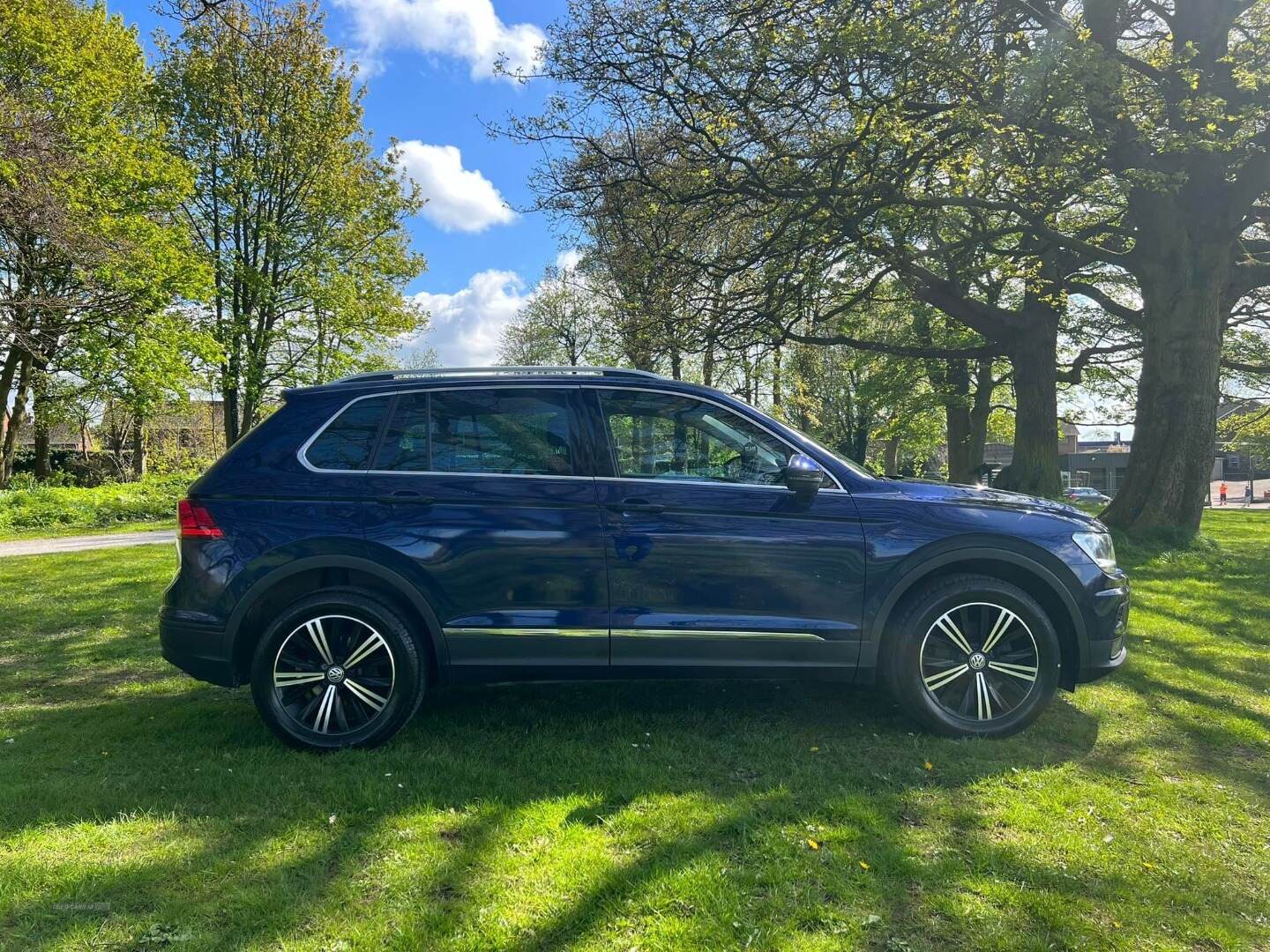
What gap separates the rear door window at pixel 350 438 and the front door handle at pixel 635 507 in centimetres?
131

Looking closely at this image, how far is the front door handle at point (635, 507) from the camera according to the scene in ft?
12.7

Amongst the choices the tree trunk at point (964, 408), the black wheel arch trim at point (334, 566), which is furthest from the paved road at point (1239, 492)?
the black wheel arch trim at point (334, 566)

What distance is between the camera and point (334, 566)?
3.84 m

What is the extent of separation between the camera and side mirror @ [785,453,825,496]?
383 cm

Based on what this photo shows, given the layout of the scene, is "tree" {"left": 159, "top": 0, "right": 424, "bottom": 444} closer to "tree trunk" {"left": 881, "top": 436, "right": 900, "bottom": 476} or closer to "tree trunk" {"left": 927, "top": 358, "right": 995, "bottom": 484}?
"tree trunk" {"left": 927, "top": 358, "right": 995, "bottom": 484}

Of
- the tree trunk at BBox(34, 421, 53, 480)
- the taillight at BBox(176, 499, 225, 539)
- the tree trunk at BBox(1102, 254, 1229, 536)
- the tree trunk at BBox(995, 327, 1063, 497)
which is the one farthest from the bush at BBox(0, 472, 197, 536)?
the tree trunk at BBox(1102, 254, 1229, 536)

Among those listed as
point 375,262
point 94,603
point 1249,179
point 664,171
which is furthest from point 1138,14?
point 375,262

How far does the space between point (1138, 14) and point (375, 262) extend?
22.0 metres

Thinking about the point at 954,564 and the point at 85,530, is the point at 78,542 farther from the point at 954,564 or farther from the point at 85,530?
the point at 954,564

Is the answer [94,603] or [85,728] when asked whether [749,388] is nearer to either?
[94,603]

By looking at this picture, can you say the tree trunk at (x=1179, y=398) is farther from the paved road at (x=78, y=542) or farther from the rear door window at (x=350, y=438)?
the paved road at (x=78, y=542)

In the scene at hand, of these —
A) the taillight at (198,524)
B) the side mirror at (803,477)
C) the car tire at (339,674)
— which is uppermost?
the side mirror at (803,477)

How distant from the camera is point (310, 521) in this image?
385 cm

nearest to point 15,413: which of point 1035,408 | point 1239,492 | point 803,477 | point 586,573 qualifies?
point 586,573
